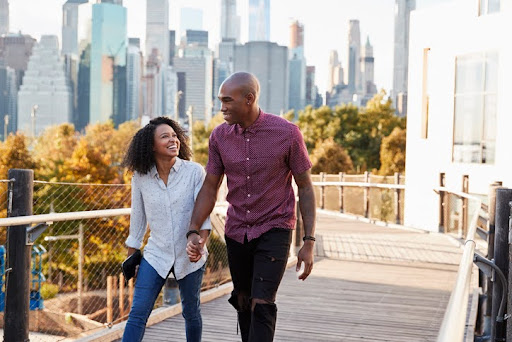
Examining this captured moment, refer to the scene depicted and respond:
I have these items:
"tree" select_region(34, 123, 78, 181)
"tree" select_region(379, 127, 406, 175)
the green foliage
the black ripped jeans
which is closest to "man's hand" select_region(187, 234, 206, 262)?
the black ripped jeans

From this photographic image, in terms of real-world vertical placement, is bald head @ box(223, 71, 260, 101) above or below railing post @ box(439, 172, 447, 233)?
above

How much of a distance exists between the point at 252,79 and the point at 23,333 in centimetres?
232

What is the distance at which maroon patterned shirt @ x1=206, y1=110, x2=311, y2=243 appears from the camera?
4109 mm

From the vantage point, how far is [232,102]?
406 centimetres

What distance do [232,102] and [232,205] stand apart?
52 cm

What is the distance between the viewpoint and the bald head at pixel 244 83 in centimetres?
405

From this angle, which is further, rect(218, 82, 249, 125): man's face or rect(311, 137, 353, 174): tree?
rect(311, 137, 353, 174): tree

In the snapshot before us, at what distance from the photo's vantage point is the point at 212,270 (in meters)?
8.70

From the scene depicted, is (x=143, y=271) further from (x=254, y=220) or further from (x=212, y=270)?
(x=212, y=270)

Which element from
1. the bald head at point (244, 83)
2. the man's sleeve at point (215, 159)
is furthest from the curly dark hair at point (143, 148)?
the bald head at point (244, 83)

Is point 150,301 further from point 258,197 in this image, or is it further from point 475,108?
point 475,108

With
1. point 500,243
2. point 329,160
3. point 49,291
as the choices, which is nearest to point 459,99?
point 49,291

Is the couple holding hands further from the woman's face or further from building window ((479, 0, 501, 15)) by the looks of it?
building window ((479, 0, 501, 15))

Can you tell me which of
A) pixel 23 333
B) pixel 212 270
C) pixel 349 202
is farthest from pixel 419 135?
pixel 23 333
